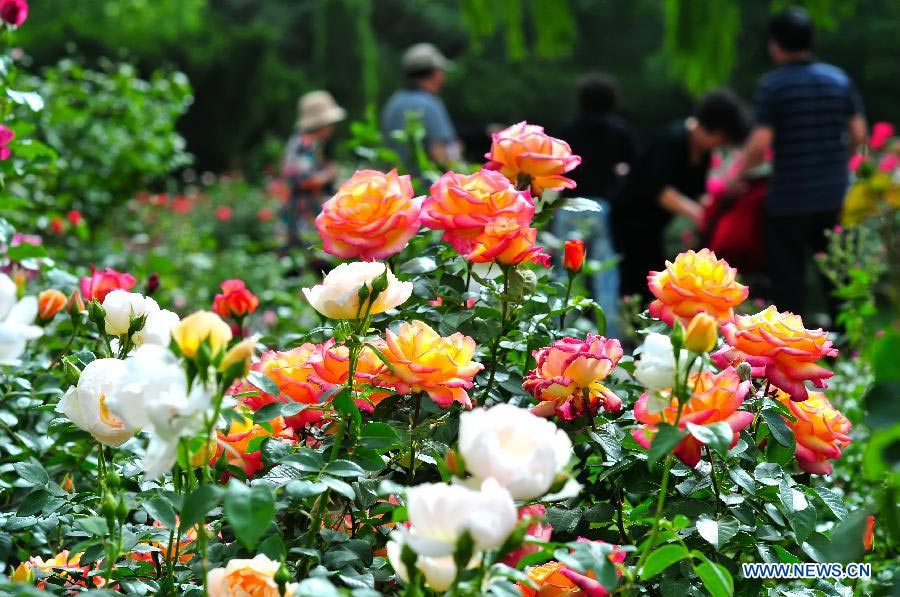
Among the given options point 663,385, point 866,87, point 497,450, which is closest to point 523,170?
point 663,385

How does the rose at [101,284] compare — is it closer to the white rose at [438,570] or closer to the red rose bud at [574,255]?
the red rose bud at [574,255]

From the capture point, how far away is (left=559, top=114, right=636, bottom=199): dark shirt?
479 centimetres

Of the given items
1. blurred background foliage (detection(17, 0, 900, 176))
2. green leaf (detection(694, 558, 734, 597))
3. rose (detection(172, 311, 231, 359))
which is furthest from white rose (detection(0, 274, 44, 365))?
blurred background foliage (detection(17, 0, 900, 176))

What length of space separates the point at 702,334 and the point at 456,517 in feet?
0.86

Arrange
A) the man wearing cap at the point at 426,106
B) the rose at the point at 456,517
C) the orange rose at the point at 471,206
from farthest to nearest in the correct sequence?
the man wearing cap at the point at 426,106
the orange rose at the point at 471,206
the rose at the point at 456,517

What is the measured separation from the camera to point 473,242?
1.21 meters

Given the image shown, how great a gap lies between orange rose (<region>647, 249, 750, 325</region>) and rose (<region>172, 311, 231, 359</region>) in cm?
49

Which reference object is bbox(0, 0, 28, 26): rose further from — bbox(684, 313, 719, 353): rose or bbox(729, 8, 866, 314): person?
bbox(729, 8, 866, 314): person

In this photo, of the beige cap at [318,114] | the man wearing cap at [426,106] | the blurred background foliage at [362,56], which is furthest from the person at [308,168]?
the blurred background foliage at [362,56]

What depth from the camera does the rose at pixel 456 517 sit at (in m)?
0.70

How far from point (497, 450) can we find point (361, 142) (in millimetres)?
1458

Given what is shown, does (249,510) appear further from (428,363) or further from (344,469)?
(428,363)

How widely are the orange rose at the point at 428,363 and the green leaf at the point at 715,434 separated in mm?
234

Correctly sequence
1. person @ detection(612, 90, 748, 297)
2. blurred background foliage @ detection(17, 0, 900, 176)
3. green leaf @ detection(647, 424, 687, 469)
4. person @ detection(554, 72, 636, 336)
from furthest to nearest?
blurred background foliage @ detection(17, 0, 900, 176) → person @ detection(554, 72, 636, 336) → person @ detection(612, 90, 748, 297) → green leaf @ detection(647, 424, 687, 469)
